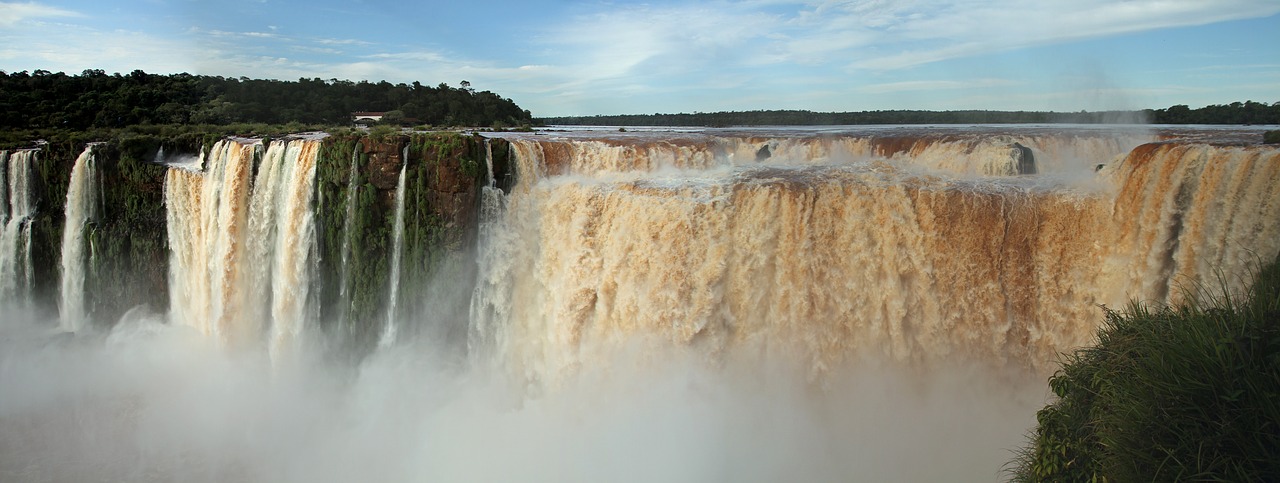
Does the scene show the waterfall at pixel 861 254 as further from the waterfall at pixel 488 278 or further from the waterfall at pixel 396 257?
the waterfall at pixel 396 257

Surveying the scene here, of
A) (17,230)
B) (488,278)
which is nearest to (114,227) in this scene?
(17,230)

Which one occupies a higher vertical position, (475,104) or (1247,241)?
→ (475,104)

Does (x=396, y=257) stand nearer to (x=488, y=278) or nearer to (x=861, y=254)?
(x=488, y=278)

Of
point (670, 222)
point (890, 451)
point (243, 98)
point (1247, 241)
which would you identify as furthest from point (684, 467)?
point (243, 98)

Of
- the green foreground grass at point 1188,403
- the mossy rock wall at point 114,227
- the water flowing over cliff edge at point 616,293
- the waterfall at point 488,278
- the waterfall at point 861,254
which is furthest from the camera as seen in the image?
the mossy rock wall at point 114,227

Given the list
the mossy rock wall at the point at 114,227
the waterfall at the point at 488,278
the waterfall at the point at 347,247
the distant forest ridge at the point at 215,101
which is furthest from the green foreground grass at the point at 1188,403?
the distant forest ridge at the point at 215,101

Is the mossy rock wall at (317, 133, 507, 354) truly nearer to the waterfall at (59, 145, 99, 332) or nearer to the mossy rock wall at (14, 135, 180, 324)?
the mossy rock wall at (14, 135, 180, 324)

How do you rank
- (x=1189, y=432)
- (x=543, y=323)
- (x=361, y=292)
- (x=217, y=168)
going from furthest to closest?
(x=217, y=168) → (x=361, y=292) → (x=543, y=323) → (x=1189, y=432)

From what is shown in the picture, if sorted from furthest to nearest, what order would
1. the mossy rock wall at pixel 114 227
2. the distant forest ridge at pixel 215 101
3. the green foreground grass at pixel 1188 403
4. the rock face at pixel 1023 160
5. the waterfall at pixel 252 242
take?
the distant forest ridge at pixel 215 101 → the mossy rock wall at pixel 114 227 → the waterfall at pixel 252 242 → the rock face at pixel 1023 160 → the green foreground grass at pixel 1188 403

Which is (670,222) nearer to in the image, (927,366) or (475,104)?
(927,366)
